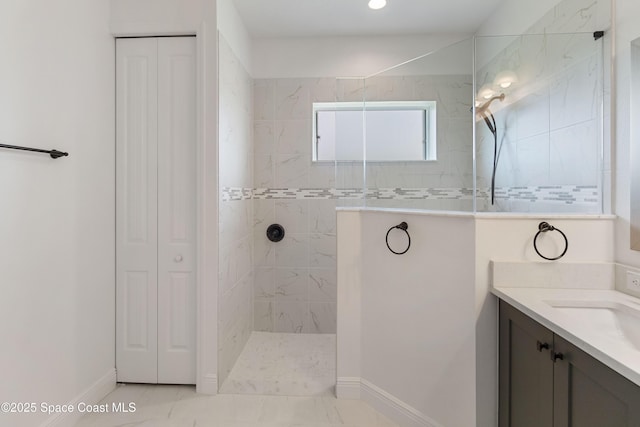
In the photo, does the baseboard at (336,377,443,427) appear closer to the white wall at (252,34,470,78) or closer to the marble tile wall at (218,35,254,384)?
the marble tile wall at (218,35,254,384)

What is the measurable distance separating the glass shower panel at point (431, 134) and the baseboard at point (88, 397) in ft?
6.61

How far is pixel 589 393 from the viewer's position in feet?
3.17

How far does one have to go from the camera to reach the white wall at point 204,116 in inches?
79.3

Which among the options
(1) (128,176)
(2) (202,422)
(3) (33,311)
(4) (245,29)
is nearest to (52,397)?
(3) (33,311)

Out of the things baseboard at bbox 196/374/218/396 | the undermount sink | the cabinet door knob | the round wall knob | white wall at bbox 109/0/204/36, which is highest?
white wall at bbox 109/0/204/36

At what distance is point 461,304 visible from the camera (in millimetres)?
1512

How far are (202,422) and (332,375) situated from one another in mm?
905

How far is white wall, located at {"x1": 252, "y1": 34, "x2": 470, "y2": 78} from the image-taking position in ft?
9.57

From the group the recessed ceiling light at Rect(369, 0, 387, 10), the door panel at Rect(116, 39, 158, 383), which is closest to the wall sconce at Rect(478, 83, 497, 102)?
the recessed ceiling light at Rect(369, 0, 387, 10)

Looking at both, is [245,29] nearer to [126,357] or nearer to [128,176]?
[128,176]

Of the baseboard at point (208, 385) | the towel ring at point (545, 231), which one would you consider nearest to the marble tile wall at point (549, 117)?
the towel ring at point (545, 231)

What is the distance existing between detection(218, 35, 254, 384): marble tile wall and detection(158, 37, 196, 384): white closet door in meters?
0.18

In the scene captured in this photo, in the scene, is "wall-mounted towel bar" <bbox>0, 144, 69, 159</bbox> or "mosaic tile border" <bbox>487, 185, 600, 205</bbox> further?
"mosaic tile border" <bbox>487, 185, 600, 205</bbox>

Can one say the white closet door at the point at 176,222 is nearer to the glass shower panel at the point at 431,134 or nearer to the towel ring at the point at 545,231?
the glass shower panel at the point at 431,134
